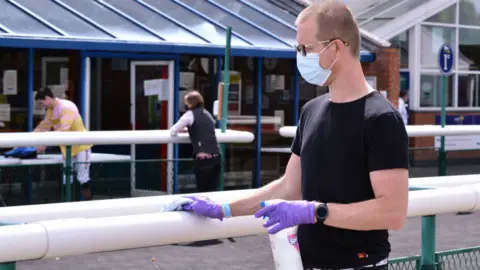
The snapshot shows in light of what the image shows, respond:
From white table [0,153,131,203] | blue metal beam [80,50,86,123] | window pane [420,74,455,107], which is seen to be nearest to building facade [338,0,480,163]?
window pane [420,74,455,107]

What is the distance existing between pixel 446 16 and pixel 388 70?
16.2 ft

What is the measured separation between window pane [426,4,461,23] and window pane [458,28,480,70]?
2.05 feet

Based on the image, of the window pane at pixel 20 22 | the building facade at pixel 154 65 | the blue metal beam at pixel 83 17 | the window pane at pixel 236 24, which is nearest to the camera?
the window pane at pixel 20 22

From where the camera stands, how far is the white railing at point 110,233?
8.02 feet

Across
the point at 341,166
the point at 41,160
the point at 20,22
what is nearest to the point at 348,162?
the point at 341,166

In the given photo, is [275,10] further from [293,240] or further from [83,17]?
[293,240]

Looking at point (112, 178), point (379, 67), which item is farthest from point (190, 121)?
point (379, 67)

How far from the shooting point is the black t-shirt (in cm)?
281

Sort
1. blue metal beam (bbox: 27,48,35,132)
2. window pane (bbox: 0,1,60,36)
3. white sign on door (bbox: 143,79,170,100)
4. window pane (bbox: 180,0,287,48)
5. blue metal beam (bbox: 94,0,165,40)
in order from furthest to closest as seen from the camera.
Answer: window pane (bbox: 180,0,287,48) < white sign on door (bbox: 143,79,170,100) < blue metal beam (bbox: 94,0,165,40) < blue metal beam (bbox: 27,48,35,132) < window pane (bbox: 0,1,60,36)

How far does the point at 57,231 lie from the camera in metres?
2.53

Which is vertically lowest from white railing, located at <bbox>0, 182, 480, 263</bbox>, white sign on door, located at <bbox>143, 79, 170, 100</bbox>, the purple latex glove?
white railing, located at <bbox>0, 182, 480, 263</bbox>

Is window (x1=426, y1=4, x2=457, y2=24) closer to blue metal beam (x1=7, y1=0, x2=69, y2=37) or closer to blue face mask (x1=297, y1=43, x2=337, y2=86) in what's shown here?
blue metal beam (x1=7, y1=0, x2=69, y2=37)

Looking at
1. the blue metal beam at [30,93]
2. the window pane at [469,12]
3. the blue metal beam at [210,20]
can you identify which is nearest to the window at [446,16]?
the window pane at [469,12]

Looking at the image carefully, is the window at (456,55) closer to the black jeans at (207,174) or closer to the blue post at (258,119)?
the blue post at (258,119)
